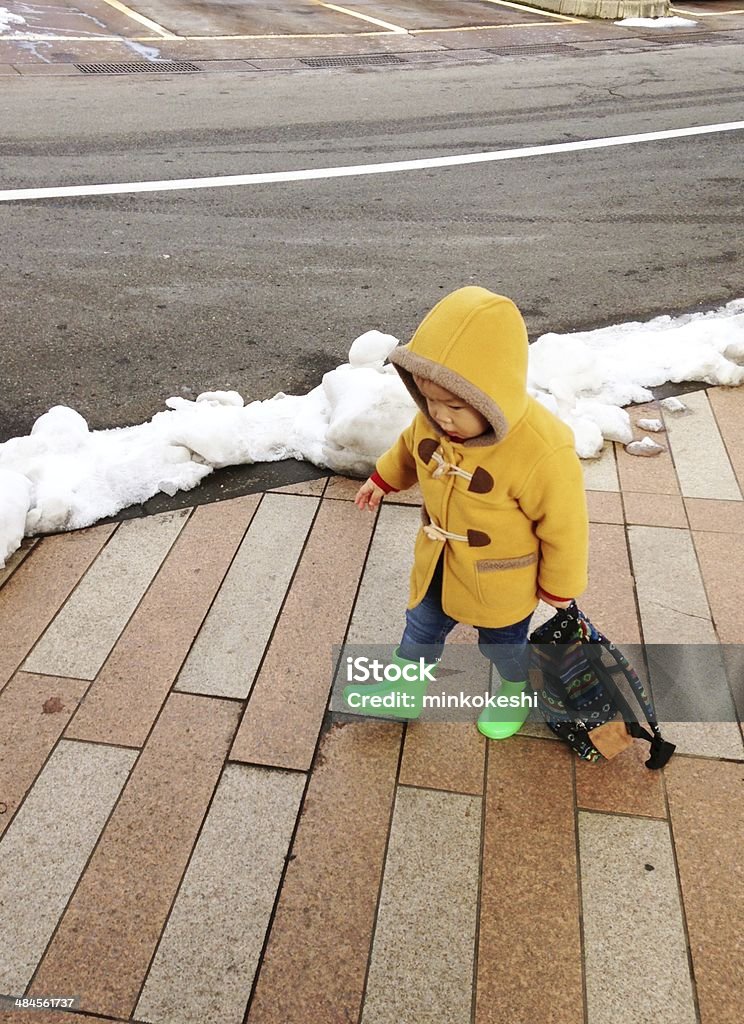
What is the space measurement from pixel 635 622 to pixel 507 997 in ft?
4.80

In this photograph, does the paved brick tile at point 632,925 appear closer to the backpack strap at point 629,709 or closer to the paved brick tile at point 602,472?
the backpack strap at point 629,709

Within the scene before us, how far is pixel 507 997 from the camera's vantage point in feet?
7.11

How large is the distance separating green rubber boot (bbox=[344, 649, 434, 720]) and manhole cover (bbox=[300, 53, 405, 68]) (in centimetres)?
1112

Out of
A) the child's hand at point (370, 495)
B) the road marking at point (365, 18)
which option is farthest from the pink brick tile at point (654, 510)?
the road marking at point (365, 18)

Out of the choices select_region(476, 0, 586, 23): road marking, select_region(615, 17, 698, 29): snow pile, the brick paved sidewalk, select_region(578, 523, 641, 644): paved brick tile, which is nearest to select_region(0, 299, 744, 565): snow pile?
the brick paved sidewalk

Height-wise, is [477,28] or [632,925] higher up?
[477,28]

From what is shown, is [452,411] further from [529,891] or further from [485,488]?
[529,891]

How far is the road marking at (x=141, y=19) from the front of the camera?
13.2 metres

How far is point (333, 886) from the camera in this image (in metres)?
2.38

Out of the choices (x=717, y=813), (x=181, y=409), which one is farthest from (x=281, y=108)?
(x=717, y=813)

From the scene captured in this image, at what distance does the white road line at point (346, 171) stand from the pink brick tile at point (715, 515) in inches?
203

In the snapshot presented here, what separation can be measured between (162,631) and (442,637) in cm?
104

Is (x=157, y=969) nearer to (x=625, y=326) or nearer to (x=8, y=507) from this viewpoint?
(x=8, y=507)

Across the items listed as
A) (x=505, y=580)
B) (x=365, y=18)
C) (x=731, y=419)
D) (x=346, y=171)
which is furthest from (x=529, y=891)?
(x=365, y=18)
